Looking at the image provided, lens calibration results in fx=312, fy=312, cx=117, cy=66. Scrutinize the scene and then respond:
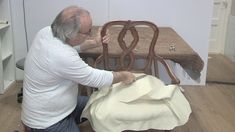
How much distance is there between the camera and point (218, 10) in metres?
5.12

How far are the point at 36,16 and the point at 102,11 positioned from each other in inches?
29.2

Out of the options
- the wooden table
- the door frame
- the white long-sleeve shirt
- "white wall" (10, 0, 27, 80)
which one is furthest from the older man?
the door frame

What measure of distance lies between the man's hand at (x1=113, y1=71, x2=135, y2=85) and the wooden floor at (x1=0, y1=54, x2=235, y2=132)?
0.49 m

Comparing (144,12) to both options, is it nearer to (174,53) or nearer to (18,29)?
(174,53)

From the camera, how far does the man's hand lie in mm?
1850

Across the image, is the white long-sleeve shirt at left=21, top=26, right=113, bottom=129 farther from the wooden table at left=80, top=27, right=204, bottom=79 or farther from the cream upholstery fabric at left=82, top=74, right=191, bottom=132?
the wooden table at left=80, top=27, right=204, bottom=79

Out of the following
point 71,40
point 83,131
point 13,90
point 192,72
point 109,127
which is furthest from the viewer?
point 13,90

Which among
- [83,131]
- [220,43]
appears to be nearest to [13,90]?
[83,131]

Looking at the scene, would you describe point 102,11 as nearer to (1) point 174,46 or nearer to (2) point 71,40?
(1) point 174,46

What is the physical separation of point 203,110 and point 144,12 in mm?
1253

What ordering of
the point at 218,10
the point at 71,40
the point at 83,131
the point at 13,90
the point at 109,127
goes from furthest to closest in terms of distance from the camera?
the point at 218,10 → the point at 13,90 → the point at 83,131 → the point at 109,127 → the point at 71,40

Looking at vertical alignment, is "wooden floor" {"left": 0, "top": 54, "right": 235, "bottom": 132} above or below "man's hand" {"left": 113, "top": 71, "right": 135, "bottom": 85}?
below

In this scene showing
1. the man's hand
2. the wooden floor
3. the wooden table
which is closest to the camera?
the man's hand

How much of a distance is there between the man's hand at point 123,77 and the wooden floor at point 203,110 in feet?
1.62
